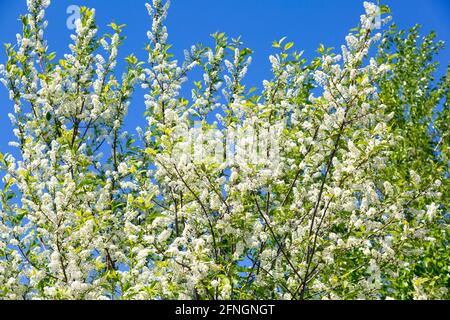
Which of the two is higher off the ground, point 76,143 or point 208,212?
point 76,143

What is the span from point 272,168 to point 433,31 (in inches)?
339

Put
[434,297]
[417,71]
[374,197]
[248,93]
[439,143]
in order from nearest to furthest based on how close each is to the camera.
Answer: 1. [434,297]
2. [374,197]
3. [248,93]
4. [439,143]
5. [417,71]

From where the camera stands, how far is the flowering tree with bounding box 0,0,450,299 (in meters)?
5.27

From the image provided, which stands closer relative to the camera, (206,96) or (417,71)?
(206,96)

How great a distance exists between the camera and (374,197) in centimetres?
552

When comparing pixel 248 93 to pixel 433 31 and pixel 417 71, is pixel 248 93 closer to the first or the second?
pixel 417 71

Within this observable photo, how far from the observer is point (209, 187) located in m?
5.39

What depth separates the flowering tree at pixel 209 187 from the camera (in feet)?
17.3

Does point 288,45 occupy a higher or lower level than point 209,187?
higher

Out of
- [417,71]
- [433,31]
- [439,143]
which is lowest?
[439,143]

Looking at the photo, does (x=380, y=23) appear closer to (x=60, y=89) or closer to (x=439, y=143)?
(x=60, y=89)
